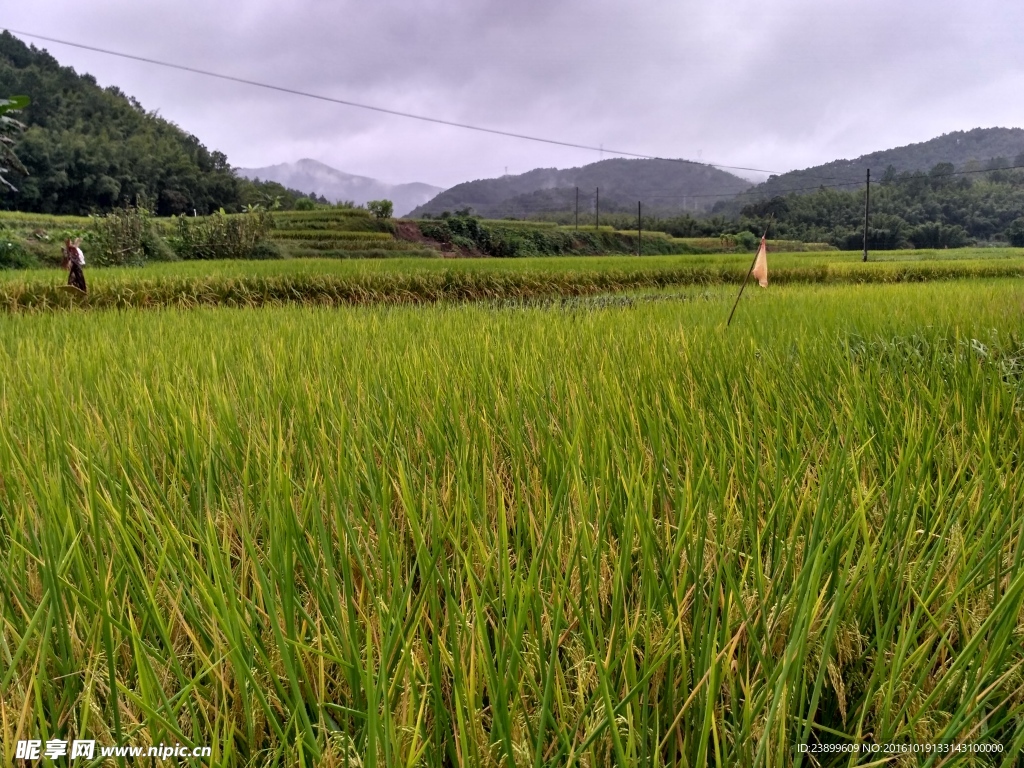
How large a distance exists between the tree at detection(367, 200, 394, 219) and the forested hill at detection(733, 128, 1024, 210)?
62353 millimetres

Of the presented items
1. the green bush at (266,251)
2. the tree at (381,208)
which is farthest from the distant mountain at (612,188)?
the green bush at (266,251)

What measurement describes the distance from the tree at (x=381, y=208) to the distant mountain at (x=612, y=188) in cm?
9228

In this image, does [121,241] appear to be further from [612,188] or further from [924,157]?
[612,188]

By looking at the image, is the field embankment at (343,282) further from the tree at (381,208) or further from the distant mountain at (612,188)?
the distant mountain at (612,188)

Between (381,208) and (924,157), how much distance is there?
88.7 m

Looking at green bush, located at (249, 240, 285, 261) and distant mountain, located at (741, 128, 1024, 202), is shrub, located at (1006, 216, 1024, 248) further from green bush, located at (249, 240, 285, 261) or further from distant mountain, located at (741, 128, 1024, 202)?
green bush, located at (249, 240, 285, 261)

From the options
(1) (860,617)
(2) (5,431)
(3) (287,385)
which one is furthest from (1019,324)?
(2) (5,431)

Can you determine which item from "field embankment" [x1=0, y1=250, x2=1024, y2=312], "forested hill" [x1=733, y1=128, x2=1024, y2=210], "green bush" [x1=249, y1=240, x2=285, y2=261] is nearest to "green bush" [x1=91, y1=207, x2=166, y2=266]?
"green bush" [x1=249, y1=240, x2=285, y2=261]

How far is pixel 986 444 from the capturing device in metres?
0.77

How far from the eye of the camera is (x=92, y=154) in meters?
32.8

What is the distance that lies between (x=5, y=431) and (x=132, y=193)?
139 ft

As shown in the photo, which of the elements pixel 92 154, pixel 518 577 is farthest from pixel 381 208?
pixel 518 577

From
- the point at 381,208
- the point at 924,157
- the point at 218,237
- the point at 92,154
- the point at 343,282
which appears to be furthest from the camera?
the point at 924,157

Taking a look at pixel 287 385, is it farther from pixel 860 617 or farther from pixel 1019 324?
pixel 1019 324
